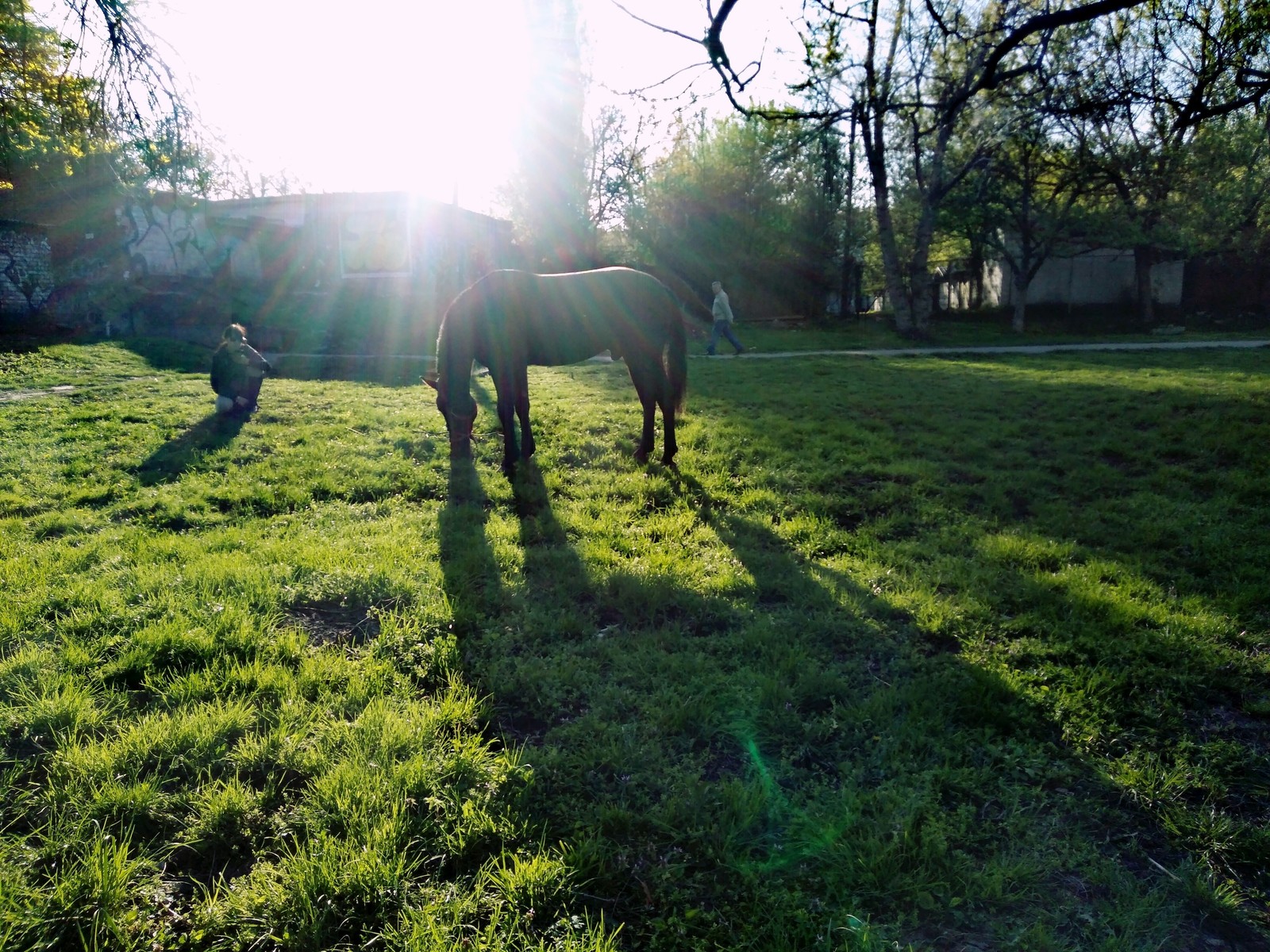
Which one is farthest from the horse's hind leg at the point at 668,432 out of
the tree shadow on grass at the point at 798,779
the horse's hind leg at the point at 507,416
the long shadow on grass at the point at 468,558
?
the tree shadow on grass at the point at 798,779

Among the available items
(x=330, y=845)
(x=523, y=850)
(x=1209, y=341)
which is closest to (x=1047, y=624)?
(x=523, y=850)

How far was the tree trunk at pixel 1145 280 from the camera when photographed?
2938 cm

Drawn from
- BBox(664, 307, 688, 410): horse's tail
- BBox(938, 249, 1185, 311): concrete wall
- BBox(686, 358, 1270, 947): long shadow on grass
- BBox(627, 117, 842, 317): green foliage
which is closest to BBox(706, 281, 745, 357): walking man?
BBox(686, 358, 1270, 947): long shadow on grass

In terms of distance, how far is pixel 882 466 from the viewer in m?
6.68

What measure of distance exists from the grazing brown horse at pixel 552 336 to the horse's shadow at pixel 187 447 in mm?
2650

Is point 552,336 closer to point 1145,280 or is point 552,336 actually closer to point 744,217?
point 744,217

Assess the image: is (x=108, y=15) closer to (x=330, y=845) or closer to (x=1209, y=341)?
(x=330, y=845)

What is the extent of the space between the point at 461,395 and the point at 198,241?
27.5 meters

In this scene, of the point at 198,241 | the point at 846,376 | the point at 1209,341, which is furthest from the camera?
the point at 198,241

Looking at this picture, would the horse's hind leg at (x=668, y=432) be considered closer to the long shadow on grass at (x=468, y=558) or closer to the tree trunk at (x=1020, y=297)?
the long shadow on grass at (x=468, y=558)

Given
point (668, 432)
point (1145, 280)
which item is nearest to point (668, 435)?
point (668, 432)

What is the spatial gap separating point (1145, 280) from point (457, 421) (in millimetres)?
33428

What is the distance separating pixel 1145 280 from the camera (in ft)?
97.5

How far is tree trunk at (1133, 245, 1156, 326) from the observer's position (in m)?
29.4
